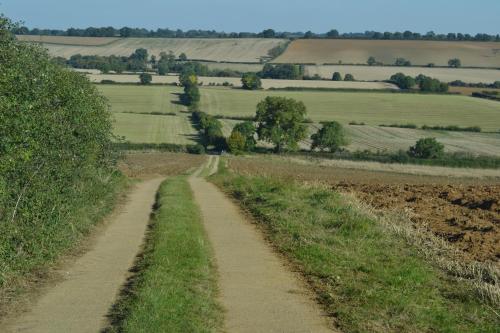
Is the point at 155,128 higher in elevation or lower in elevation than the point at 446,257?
lower

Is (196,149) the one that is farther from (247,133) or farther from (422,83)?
(422,83)

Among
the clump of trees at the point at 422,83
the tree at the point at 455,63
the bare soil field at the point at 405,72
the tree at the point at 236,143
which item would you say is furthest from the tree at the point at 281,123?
the tree at the point at 455,63

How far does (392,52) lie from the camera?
182000 millimetres

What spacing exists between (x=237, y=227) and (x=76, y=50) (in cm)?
17966

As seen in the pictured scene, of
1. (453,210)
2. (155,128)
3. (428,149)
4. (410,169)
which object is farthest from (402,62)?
(453,210)

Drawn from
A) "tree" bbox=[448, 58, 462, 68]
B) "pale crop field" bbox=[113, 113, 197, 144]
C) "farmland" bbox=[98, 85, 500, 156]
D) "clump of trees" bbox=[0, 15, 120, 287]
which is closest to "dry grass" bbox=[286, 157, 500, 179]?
"farmland" bbox=[98, 85, 500, 156]

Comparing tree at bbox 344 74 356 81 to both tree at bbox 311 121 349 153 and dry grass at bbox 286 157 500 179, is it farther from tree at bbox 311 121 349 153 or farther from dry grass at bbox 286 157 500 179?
dry grass at bbox 286 157 500 179

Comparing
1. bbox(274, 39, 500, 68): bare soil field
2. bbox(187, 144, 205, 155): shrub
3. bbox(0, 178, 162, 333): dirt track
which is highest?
bbox(274, 39, 500, 68): bare soil field

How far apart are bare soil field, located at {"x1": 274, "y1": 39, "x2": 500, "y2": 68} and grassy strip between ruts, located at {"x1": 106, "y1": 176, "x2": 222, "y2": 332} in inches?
6239

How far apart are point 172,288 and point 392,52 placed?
17562 centimetres

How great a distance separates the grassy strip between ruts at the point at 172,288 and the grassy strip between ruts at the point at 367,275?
2.09 metres

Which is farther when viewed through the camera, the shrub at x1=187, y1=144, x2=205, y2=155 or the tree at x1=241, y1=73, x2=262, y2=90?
the tree at x1=241, y1=73, x2=262, y2=90

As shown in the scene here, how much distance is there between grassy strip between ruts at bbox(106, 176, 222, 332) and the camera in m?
11.3

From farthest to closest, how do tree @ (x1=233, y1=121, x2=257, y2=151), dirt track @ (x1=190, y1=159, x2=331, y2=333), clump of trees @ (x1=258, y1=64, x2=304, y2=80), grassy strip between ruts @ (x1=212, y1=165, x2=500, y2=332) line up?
clump of trees @ (x1=258, y1=64, x2=304, y2=80) < tree @ (x1=233, y1=121, x2=257, y2=151) < dirt track @ (x1=190, y1=159, x2=331, y2=333) < grassy strip between ruts @ (x1=212, y1=165, x2=500, y2=332)
